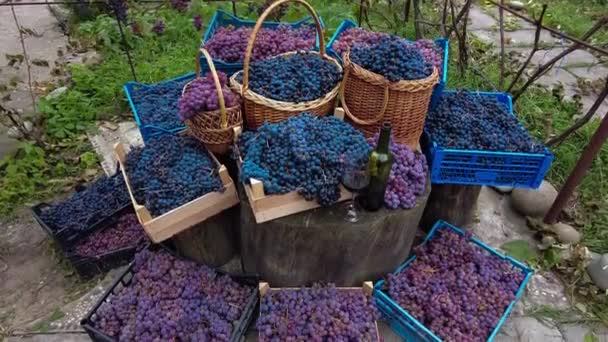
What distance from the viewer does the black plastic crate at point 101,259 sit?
2.64 m

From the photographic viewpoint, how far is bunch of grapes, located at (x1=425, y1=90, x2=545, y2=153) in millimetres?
2600

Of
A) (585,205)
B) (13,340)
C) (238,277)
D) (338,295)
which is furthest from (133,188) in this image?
(585,205)

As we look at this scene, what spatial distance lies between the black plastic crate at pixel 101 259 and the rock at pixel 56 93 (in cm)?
212

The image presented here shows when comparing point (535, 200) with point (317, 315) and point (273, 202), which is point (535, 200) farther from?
point (273, 202)

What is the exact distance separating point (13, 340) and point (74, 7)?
16.6 feet

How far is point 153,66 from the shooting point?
464 centimetres

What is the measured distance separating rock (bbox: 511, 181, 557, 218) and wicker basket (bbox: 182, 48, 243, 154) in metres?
2.40

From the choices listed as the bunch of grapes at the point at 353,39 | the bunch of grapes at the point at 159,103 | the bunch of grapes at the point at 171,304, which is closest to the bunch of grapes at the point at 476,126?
the bunch of grapes at the point at 353,39

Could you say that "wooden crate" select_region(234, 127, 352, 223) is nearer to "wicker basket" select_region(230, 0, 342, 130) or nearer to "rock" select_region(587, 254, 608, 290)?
"wicker basket" select_region(230, 0, 342, 130)

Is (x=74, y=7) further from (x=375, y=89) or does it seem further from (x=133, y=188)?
(x=375, y=89)

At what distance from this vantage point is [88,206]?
288 cm

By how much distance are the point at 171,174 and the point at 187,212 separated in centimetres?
23

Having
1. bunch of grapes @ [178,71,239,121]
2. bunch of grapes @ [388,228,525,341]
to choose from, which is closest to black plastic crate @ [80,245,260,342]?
bunch of grapes @ [388,228,525,341]

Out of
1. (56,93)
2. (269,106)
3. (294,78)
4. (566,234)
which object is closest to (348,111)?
(294,78)
